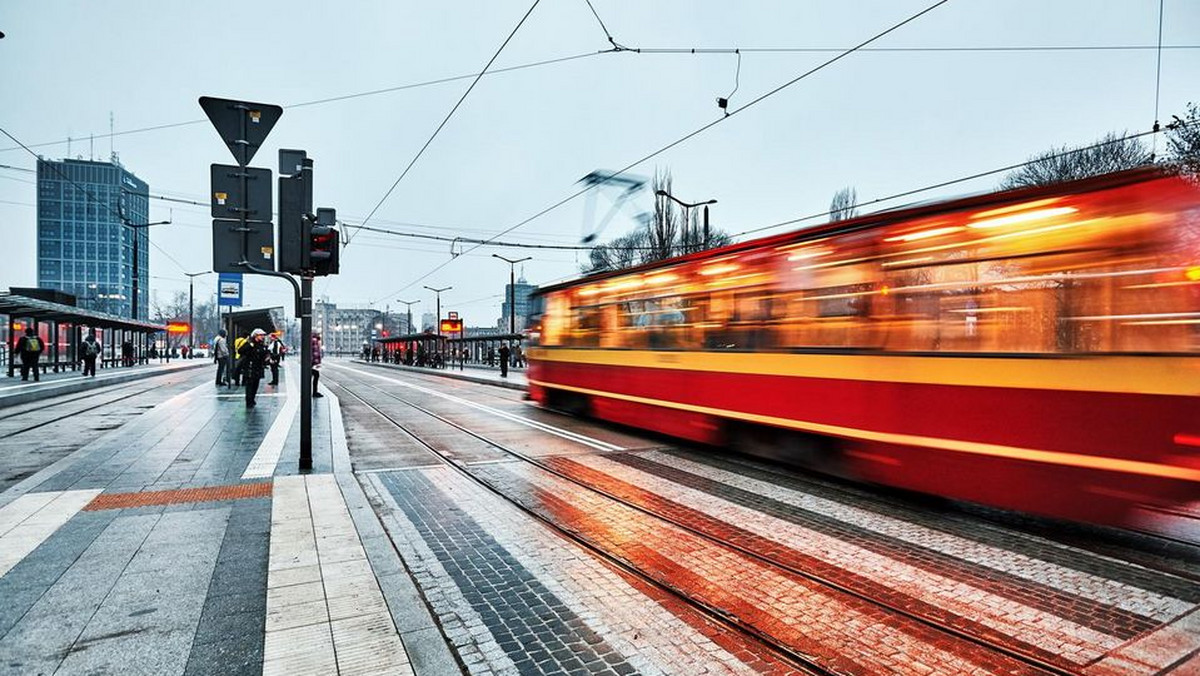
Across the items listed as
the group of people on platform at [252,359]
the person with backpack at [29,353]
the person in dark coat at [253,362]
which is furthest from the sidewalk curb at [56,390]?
the person in dark coat at [253,362]

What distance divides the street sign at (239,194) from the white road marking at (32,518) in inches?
143

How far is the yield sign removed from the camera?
312 inches

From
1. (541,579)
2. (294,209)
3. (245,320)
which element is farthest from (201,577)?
(245,320)

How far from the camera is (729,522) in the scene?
6.14 meters

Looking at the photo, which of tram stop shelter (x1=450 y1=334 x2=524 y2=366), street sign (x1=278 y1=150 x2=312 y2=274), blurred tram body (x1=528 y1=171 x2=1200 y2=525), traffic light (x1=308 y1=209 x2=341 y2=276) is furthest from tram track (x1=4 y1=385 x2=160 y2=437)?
tram stop shelter (x1=450 y1=334 x2=524 y2=366)

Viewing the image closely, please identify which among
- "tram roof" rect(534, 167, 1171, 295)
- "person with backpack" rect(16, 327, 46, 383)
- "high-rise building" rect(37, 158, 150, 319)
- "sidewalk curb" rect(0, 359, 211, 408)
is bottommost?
"sidewalk curb" rect(0, 359, 211, 408)

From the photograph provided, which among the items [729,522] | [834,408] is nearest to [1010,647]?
[729,522]

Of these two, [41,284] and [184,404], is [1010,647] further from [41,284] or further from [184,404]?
[41,284]

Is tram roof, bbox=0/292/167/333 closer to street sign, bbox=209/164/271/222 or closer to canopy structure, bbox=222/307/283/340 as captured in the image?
canopy structure, bbox=222/307/283/340

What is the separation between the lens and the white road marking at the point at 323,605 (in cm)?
331

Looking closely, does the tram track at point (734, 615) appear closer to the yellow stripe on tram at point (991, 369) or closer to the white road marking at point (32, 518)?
the yellow stripe on tram at point (991, 369)

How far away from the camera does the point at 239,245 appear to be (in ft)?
25.8

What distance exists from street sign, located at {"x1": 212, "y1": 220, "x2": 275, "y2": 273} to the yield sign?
0.90 metres

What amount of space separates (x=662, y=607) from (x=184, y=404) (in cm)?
1693
